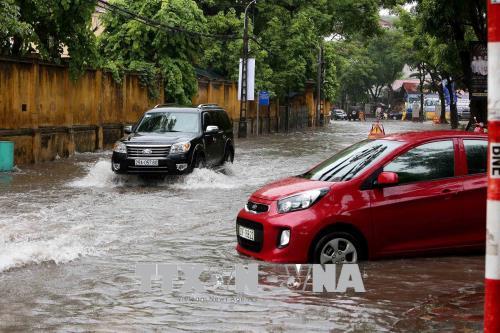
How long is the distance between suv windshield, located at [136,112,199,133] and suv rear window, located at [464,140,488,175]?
9.20 m

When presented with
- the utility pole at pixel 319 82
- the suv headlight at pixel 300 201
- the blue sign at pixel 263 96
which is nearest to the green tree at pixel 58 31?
the suv headlight at pixel 300 201

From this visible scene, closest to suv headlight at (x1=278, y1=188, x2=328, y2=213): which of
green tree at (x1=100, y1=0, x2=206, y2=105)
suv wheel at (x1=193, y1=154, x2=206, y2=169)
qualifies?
suv wheel at (x1=193, y1=154, x2=206, y2=169)

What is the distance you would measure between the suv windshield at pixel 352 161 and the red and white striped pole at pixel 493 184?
4463 millimetres

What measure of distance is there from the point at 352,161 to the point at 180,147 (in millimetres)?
8020

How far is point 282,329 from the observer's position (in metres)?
5.87

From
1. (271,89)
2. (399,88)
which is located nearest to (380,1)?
(271,89)

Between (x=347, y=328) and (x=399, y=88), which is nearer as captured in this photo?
(x=347, y=328)

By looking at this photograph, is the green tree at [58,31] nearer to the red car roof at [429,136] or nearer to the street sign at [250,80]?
the red car roof at [429,136]

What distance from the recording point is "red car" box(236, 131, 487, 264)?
25.6 feet

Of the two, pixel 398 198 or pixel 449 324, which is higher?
pixel 398 198

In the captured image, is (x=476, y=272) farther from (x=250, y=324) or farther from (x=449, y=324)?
(x=250, y=324)

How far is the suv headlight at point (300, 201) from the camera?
7.87 metres

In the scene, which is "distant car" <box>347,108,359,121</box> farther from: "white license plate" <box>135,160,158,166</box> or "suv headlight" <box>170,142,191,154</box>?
"white license plate" <box>135,160,158,166</box>

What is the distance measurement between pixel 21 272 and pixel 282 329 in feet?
10.8
